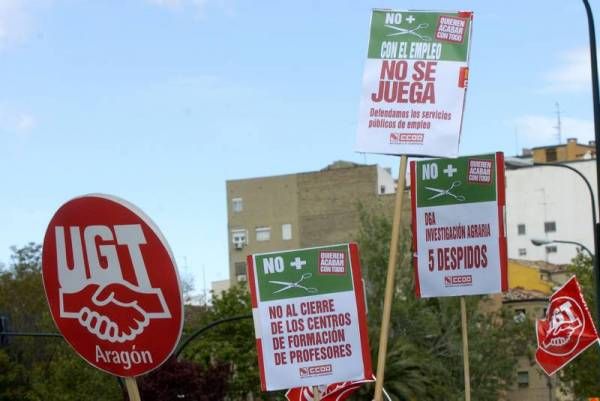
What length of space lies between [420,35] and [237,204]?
9506 cm

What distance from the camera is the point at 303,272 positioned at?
11.4m

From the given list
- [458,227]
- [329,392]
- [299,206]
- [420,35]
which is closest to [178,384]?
[329,392]

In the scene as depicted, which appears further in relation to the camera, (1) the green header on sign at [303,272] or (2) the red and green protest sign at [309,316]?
(1) the green header on sign at [303,272]

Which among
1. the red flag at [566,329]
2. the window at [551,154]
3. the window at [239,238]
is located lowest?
the red flag at [566,329]

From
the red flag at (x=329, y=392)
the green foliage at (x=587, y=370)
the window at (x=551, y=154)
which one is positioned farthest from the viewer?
the window at (x=551, y=154)

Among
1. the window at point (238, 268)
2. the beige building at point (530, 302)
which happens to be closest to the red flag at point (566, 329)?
the beige building at point (530, 302)

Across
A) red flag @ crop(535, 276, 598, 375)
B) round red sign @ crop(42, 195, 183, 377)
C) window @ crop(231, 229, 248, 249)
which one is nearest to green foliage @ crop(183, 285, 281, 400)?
window @ crop(231, 229, 248, 249)

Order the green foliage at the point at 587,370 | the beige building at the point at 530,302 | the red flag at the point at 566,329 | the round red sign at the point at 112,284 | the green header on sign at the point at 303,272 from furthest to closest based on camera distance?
1. the beige building at the point at 530,302
2. the green foliage at the point at 587,370
3. the red flag at the point at 566,329
4. the green header on sign at the point at 303,272
5. the round red sign at the point at 112,284

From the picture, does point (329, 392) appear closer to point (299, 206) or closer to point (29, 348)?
point (29, 348)

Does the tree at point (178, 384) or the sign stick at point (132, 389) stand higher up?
the sign stick at point (132, 389)

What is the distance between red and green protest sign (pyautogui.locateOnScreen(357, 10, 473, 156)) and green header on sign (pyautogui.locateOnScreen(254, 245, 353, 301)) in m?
1.76

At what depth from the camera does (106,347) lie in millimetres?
5758

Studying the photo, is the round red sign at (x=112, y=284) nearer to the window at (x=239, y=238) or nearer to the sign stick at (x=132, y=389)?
the sign stick at (x=132, y=389)

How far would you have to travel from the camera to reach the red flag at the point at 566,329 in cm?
1952
